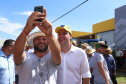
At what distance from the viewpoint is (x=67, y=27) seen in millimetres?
2451

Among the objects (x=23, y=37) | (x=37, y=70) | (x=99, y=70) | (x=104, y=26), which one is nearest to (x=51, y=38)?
(x=23, y=37)

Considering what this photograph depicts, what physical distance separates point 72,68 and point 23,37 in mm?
1047

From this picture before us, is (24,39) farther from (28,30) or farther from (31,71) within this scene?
(31,71)

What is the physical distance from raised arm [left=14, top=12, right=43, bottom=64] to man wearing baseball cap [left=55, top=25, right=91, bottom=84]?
81 cm

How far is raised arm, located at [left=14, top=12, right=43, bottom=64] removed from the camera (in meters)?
1.55

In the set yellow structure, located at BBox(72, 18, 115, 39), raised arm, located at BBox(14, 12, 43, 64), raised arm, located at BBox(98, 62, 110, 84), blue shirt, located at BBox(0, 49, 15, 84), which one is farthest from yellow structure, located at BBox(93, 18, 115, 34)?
raised arm, located at BBox(14, 12, 43, 64)

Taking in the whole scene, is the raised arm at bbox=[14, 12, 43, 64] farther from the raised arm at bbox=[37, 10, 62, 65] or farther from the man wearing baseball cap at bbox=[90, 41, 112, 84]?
the man wearing baseball cap at bbox=[90, 41, 112, 84]

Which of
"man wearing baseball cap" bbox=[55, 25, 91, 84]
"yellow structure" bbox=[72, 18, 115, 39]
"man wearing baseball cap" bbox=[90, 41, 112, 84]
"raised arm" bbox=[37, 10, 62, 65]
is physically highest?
"yellow structure" bbox=[72, 18, 115, 39]

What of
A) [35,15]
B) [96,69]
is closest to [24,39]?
[35,15]

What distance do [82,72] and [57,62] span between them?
680 millimetres

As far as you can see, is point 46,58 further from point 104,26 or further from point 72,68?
point 104,26

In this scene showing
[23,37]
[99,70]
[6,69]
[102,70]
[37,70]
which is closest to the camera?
[23,37]

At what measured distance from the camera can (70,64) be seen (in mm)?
2320

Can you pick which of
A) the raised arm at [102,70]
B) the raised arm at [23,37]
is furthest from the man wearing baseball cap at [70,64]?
the raised arm at [102,70]
